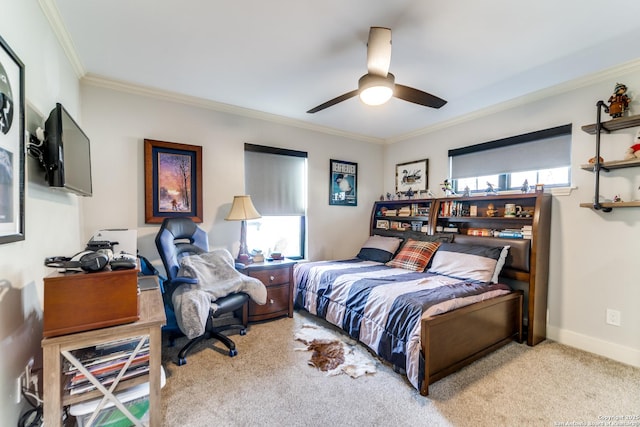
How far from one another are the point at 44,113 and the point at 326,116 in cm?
261

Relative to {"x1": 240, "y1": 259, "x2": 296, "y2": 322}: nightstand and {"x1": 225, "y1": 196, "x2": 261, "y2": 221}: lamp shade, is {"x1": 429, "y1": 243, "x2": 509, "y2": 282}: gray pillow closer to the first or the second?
{"x1": 240, "y1": 259, "x2": 296, "y2": 322}: nightstand

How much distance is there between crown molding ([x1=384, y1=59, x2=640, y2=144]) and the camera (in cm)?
229

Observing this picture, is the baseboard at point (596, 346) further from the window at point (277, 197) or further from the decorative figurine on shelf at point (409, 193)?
the window at point (277, 197)

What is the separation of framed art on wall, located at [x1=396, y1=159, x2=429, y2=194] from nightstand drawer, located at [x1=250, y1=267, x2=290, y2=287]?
2.21 meters

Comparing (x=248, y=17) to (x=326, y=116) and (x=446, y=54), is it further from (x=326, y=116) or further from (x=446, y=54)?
(x=326, y=116)

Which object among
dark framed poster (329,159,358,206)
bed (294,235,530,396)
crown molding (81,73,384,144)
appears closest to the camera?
bed (294,235,530,396)

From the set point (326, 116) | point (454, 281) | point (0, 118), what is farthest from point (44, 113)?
point (454, 281)

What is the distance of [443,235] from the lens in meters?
3.44

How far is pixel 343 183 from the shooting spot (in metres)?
4.21

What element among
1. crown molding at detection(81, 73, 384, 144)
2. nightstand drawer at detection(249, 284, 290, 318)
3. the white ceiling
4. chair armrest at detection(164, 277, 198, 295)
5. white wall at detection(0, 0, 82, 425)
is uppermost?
the white ceiling

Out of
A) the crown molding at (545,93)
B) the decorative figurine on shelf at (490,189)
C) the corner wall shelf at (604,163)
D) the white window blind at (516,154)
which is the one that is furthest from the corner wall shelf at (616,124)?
the decorative figurine on shelf at (490,189)

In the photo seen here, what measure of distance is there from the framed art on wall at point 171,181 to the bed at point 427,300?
58.4 inches

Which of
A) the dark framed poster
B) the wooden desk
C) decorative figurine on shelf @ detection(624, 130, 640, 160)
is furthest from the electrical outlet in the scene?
the wooden desk

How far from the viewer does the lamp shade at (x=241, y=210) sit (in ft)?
9.87
